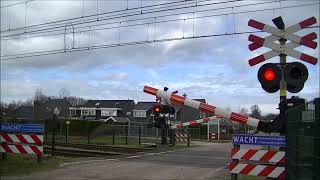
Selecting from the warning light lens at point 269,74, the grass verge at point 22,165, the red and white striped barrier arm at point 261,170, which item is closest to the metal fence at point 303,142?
the red and white striped barrier arm at point 261,170

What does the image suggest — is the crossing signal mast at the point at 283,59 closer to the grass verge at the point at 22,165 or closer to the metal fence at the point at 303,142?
the metal fence at the point at 303,142

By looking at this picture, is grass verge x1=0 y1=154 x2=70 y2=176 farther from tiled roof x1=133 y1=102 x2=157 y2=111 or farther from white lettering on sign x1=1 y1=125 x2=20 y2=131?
tiled roof x1=133 y1=102 x2=157 y2=111

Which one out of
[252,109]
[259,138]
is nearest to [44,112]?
[252,109]

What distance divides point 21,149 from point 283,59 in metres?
10.4

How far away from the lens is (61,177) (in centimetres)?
1457

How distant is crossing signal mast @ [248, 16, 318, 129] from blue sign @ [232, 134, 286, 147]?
1.93 feet

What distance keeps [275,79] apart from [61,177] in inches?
271

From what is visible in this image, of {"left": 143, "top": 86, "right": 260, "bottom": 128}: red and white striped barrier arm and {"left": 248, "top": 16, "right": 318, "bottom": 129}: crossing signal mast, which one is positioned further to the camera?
{"left": 143, "top": 86, "right": 260, "bottom": 128}: red and white striped barrier arm

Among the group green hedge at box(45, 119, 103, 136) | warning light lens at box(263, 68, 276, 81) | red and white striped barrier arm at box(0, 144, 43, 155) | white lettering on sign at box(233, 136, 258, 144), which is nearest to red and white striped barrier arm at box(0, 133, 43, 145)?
red and white striped barrier arm at box(0, 144, 43, 155)

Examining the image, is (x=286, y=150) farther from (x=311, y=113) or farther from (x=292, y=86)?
(x=311, y=113)

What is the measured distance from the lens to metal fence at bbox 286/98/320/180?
309 inches

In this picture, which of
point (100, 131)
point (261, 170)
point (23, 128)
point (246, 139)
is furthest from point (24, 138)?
point (100, 131)

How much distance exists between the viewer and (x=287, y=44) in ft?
39.8

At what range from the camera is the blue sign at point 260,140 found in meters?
11.6
